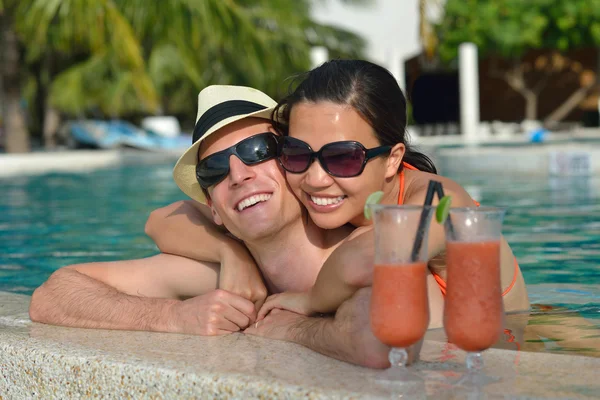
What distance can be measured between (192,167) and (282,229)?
490 millimetres

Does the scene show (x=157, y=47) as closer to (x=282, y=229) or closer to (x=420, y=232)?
(x=282, y=229)

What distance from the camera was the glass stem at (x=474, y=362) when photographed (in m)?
2.18

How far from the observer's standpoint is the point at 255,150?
304cm

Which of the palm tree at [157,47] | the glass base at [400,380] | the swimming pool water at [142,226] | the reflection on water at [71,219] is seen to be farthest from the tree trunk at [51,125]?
the glass base at [400,380]

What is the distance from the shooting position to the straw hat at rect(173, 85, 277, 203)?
3127mm

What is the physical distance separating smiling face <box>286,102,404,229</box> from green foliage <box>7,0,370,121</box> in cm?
1374

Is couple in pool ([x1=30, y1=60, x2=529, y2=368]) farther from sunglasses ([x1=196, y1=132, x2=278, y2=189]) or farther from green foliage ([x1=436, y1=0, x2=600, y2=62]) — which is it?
green foliage ([x1=436, y1=0, x2=600, y2=62])

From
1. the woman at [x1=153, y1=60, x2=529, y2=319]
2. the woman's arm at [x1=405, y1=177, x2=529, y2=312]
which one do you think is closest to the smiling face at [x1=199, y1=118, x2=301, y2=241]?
the woman at [x1=153, y1=60, x2=529, y2=319]

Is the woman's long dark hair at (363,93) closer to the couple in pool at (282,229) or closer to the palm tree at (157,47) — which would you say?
the couple in pool at (282,229)

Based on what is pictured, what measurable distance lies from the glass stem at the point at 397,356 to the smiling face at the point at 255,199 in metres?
0.89

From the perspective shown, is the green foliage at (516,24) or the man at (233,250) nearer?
the man at (233,250)

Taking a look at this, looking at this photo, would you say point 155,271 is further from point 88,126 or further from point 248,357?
point 88,126

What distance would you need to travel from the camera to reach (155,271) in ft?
11.7

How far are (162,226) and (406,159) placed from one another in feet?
3.44
